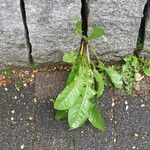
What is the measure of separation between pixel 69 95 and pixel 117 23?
20.3 inches

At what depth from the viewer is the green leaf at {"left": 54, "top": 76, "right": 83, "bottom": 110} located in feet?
7.89

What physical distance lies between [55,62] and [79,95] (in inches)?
15.9

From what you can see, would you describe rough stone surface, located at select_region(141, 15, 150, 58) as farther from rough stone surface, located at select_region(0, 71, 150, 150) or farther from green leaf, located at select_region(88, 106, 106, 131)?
green leaf, located at select_region(88, 106, 106, 131)

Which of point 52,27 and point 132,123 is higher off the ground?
point 52,27

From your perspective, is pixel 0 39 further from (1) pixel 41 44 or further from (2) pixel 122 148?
(2) pixel 122 148

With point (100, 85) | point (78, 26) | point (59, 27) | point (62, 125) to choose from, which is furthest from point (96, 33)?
point (62, 125)

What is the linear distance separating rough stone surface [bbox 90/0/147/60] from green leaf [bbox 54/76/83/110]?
31 centimetres

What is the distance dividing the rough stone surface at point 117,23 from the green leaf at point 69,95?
12.3 inches

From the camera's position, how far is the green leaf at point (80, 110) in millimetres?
2412

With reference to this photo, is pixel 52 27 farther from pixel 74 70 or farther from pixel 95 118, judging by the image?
pixel 95 118

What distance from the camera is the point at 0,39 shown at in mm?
2539

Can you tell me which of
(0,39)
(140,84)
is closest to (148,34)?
(140,84)

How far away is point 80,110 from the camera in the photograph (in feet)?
7.96

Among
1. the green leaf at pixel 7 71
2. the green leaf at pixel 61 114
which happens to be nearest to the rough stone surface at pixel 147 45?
the green leaf at pixel 61 114
